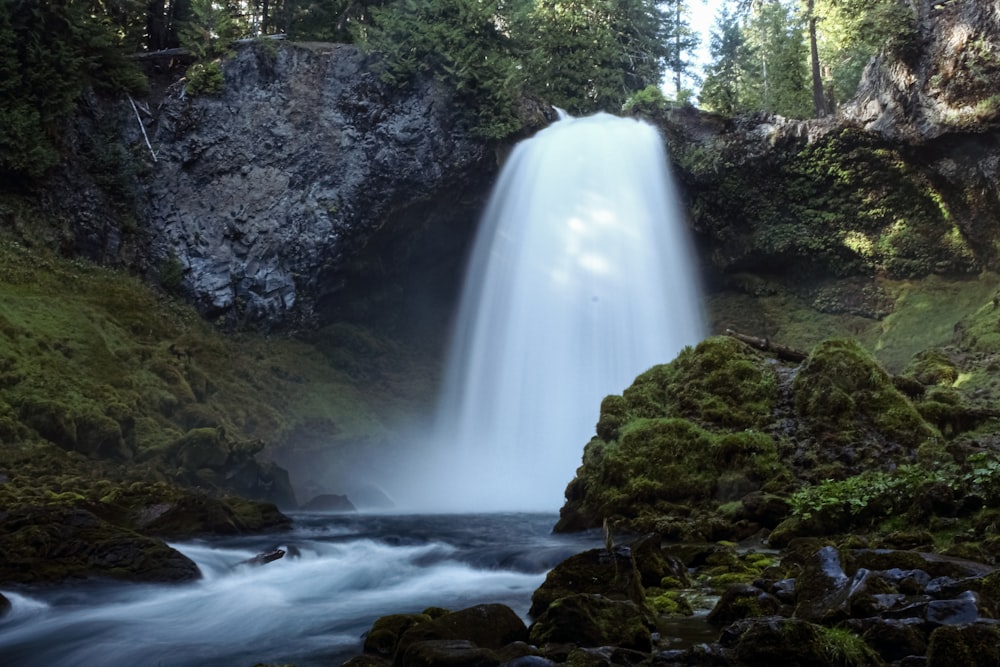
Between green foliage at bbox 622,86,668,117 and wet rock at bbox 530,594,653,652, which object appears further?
green foliage at bbox 622,86,668,117

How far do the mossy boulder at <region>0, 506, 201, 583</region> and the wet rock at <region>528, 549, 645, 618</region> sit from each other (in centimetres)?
446

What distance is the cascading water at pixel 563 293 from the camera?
78.6 ft

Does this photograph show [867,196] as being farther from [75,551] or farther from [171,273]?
[75,551]

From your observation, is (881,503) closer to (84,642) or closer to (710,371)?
(710,371)

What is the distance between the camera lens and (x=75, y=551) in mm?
8367

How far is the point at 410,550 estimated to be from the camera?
10.5 meters

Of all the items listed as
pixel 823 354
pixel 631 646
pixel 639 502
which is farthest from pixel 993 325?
pixel 631 646

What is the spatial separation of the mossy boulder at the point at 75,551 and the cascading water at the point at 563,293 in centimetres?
1501

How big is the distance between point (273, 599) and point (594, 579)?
12.8 ft

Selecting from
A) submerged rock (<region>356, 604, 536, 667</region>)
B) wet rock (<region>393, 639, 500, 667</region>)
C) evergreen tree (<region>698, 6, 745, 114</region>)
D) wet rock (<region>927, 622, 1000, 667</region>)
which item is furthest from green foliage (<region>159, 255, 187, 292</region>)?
evergreen tree (<region>698, 6, 745, 114</region>)

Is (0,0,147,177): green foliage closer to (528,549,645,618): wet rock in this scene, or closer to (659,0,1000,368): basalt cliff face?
(659,0,1000,368): basalt cliff face

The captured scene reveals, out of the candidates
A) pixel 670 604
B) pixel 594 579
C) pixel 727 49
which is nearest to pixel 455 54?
pixel 594 579

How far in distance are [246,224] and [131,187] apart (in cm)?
331

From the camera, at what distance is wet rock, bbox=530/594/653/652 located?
4.93m
